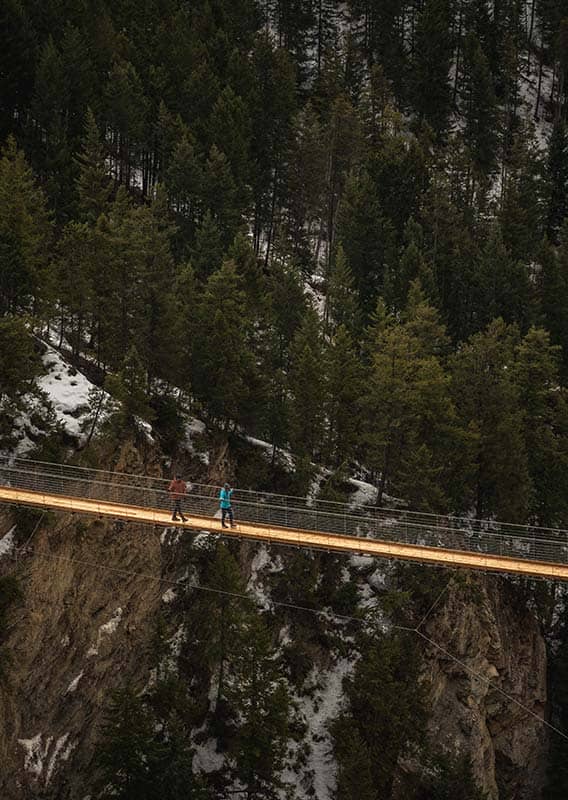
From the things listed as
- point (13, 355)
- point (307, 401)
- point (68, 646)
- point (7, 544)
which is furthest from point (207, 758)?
point (13, 355)

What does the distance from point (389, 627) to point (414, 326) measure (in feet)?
44.6

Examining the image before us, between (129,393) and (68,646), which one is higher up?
(129,393)

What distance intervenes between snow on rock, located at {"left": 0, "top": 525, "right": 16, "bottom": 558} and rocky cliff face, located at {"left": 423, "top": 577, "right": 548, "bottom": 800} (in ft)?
51.6

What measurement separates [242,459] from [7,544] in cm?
1226

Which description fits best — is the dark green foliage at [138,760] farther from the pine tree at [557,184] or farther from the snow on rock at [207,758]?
the pine tree at [557,184]

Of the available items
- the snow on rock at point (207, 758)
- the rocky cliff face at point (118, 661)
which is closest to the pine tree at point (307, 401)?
the rocky cliff face at point (118, 661)

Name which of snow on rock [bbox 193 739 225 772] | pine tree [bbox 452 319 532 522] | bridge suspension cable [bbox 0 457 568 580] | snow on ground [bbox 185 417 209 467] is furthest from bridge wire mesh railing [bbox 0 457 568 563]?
snow on rock [bbox 193 739 225 772]

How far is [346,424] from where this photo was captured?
32094 mm

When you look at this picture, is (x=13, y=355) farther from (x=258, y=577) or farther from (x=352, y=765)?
(x=352, y=765)

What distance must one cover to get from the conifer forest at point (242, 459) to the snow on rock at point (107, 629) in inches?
2.3

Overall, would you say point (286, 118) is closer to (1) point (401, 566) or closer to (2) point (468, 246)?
(2) point (468, 246)

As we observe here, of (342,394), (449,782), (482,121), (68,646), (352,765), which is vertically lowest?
(449,782)

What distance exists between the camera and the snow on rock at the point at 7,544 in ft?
70.4

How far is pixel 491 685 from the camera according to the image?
30.5 m
